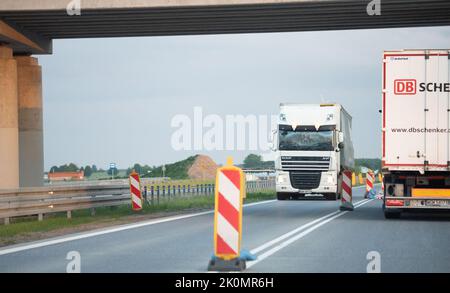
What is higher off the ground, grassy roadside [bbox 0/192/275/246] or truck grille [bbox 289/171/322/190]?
truck grille [bbox 289/171/322/190]

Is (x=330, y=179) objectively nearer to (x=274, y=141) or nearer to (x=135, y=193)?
(x=274, y=141)

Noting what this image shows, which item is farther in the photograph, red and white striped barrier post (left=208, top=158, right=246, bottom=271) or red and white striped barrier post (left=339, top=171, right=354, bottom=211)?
red and white striped barrier post (left=339, top=171, right=354, bottom=211)

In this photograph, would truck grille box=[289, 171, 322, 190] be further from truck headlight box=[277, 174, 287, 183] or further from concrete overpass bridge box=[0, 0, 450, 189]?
concrete overpass bridge box=[0, 0, 450, 189]

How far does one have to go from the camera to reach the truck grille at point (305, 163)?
32.2m

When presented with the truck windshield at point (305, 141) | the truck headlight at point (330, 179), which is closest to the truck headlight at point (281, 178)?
the truck windshield at point (305, 141)

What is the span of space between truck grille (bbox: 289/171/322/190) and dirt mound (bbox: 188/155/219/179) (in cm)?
6262

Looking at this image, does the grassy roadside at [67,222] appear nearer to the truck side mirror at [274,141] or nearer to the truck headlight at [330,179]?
the truck side mirror at [274,141]

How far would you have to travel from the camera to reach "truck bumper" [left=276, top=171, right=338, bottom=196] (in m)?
32.2

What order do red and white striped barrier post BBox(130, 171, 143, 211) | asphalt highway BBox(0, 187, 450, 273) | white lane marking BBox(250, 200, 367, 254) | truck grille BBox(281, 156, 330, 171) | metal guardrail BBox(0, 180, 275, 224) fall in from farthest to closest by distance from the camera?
truck grille BBox(281, 156, 330, 171) → red and white striped barrier post BBox(130, 171, 143, 211) → metal guardrail BBox(0, 180, 275, 224) → white lane marking BBox(250, 200, 367, 254) → asphalt highway BBox(0, 187, 450, 273)

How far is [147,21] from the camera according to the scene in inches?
1126

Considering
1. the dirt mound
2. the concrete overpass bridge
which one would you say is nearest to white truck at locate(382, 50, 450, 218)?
the concrete overpass bridge

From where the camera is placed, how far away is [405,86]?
73.5 ft

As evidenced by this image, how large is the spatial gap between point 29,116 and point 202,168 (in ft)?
210
